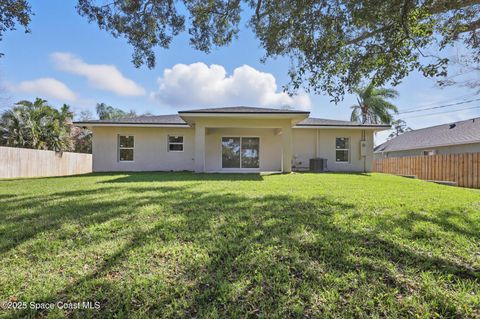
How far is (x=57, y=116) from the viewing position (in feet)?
68.1

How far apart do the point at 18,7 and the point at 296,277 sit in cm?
808

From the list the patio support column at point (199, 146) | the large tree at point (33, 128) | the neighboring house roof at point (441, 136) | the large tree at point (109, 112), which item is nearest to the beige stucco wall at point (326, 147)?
the patio support column at point (199, 146)

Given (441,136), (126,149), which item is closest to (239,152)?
(126,149)

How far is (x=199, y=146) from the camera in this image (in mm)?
12227

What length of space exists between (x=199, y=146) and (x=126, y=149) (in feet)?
18.1

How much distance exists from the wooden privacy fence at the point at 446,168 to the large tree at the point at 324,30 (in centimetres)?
823

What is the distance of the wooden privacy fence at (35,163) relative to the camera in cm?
1316

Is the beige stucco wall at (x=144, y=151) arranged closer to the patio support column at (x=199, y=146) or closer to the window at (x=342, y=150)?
the patio support column at (x=199, y=146)

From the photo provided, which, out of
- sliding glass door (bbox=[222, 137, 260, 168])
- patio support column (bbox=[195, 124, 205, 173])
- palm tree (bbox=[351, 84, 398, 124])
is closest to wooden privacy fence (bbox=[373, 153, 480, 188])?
palm tree (bbox=[351, 84, 398, 124])

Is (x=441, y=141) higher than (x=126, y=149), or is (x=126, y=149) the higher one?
(x=441, y=141)

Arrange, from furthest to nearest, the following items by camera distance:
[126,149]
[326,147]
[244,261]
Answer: [326,147] → [126,149] → [244,261]

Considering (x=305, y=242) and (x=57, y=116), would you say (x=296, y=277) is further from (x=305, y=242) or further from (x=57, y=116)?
(x=57, y=116)

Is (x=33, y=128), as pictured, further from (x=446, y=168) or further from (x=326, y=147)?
(x=446, y=168)

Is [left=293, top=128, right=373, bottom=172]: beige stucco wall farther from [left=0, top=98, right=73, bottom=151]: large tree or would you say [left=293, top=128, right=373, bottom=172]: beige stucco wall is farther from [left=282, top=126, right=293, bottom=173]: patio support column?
[left=0, top=98, right=73, bottom=151]: large tree
